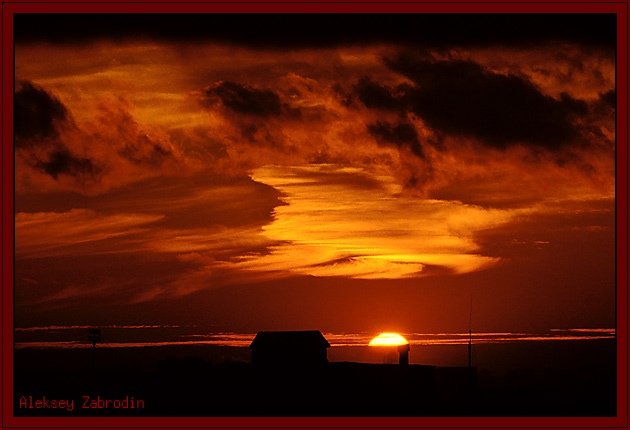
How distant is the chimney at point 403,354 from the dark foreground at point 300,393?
1.40m

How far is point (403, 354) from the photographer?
46406 mm

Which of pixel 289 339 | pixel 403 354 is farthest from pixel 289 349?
pixel 403 354

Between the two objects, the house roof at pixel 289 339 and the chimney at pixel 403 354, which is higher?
the house roof at pixel 289 339

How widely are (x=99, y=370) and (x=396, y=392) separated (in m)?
27.2

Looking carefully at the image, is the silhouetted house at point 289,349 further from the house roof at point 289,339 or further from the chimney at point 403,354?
the chimney at point 403,354

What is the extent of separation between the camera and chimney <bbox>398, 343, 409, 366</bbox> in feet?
152

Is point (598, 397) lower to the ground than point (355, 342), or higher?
lower

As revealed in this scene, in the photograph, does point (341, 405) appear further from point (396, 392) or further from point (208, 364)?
point (208, 364)

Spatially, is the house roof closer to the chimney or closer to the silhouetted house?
the silhouetted house

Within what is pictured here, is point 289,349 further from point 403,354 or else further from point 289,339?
point 403,354

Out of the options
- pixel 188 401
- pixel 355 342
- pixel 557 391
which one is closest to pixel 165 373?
pixel 188 401

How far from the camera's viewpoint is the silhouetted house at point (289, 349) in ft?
145

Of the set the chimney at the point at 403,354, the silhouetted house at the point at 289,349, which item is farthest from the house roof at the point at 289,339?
the chimney at the point at 403,354

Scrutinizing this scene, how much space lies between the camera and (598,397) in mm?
45281
